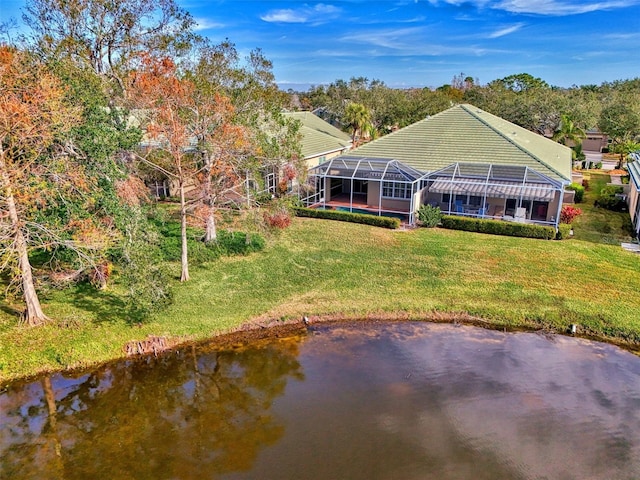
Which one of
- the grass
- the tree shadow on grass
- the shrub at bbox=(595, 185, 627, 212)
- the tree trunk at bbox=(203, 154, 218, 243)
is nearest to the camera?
the tree shadow on grass

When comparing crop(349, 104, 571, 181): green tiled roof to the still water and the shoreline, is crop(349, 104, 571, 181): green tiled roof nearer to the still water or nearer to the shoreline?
the shoreline

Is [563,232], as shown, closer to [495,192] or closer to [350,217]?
[495,192]

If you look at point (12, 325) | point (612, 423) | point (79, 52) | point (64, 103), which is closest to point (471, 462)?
point (612, 423)

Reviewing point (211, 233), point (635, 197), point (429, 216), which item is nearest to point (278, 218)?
point (211, 233)

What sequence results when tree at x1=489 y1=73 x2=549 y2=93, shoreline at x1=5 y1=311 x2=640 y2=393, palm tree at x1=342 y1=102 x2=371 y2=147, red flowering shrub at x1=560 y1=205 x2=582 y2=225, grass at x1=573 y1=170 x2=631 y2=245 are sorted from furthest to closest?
tree at x1=489 y1=73 x2=549 y2=93, palm tree at x1=342 y1=102 x2=371 y2=147, red flowering shrub at x1=560 y1=205 x2=582 y2=225, grass at x1=573 y1=170 x2=631 y2=245, shoreline at x1=5 y1=311 x2=640 y2=393

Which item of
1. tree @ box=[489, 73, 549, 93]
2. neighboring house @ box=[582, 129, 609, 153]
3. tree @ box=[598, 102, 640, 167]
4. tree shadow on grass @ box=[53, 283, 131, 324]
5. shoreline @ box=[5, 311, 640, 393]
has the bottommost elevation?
shoreline @ box=[5, 311, 640, 393]

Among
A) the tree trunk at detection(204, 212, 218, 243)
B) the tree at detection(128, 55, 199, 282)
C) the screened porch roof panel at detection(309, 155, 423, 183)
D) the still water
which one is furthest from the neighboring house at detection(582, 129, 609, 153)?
the tree at detection(128, 55, 199, 282)

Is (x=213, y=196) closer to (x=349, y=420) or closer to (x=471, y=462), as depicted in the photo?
(x=349, y=420)
